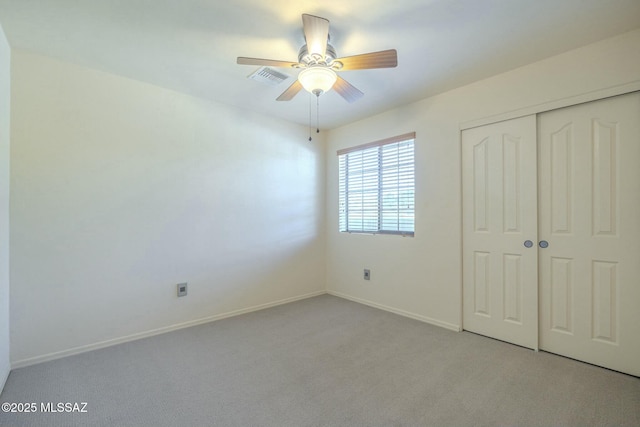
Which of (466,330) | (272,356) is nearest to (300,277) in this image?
(272,356)

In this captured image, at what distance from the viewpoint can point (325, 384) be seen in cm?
201

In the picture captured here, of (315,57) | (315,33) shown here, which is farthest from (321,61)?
(315,33)

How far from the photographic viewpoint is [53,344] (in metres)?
2.37

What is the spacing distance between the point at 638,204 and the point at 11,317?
15.3 feet

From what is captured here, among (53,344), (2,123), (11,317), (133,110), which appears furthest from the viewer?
(133,110)

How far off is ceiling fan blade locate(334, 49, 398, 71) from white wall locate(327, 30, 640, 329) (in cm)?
142

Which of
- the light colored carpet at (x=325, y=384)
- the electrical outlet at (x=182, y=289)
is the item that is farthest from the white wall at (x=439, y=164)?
the electrical outlet at (x=182, y=289)

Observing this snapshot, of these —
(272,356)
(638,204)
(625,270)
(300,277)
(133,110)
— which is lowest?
(272,356)

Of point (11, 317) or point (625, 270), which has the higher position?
point (625, 270)

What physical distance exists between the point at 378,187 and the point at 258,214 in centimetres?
156

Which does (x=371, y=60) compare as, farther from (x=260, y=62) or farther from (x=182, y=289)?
(x=182, y=289)

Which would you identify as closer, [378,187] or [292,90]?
[292,90]

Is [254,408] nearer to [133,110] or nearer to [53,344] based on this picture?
[53,344]

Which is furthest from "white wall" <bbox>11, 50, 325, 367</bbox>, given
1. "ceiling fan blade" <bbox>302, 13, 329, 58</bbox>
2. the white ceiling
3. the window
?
"ceiling fan blade" <bbox>302, 13, 329, 58</bbox>
